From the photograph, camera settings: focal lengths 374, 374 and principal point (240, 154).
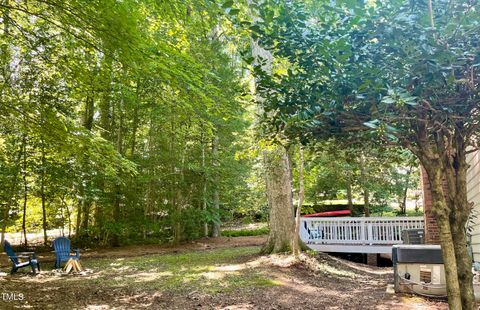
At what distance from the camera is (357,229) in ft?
37.0

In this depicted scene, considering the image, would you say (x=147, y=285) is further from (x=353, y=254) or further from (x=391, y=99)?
(x=353, y=254)

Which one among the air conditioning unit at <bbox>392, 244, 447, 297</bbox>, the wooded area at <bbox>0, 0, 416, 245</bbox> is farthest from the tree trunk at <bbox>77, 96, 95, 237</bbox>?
the air conditioning unit at <bbox>392, 244, 447, 297</bbox>

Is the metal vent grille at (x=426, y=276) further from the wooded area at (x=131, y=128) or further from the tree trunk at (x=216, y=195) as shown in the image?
the tree trunk at (x=216, y=195)

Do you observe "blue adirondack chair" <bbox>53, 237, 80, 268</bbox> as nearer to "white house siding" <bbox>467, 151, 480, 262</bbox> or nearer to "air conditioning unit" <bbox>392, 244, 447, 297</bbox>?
"air conditioning unit" <bbox>392, 244, 447, 297</bbox>

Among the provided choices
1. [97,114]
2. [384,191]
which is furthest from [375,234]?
[97,114]

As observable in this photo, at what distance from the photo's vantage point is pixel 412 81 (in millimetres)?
2166

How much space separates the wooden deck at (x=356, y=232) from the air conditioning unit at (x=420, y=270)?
6029 millimetres

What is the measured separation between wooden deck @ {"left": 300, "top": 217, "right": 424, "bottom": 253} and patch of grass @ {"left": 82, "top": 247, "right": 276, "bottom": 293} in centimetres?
316

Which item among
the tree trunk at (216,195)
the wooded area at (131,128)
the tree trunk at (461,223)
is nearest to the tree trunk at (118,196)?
the wooded area at (131,128)

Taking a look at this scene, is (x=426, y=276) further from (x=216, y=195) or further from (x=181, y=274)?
(x=216, y=195)

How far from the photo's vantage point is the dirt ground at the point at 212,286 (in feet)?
16.7

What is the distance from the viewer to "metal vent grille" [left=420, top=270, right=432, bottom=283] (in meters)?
4.93

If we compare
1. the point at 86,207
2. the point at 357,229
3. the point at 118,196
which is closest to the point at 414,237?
the point at 357,229

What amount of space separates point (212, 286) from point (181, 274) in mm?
1477
